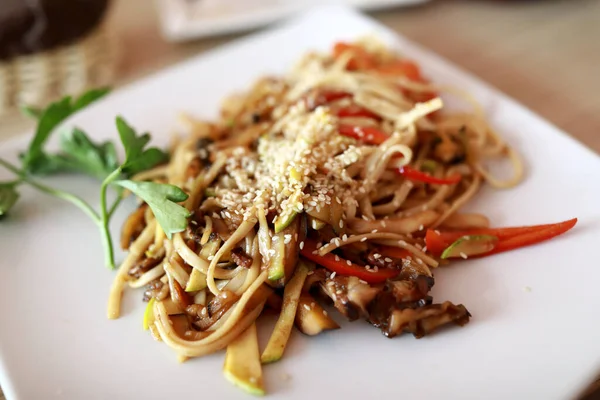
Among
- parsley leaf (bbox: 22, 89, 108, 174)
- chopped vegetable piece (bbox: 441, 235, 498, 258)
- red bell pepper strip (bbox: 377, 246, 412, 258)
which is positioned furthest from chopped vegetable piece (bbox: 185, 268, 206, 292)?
parsley leaf (bbox: 22, 89, 108, 174)

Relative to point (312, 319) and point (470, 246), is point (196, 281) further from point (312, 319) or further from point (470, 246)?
point (470, 246)

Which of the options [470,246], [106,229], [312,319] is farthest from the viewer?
[106,229]

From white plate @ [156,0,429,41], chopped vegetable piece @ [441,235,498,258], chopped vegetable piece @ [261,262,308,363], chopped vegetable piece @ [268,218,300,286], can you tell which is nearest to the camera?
chopped vegetable piece @ [261,262,308,363]

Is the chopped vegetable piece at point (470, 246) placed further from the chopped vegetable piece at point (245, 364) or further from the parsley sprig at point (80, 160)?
the parsley sprig at point (80, 160)

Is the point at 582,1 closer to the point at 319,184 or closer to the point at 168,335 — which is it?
the point at 319,184

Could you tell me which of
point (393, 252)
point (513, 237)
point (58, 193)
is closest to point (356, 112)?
point (393, 252)

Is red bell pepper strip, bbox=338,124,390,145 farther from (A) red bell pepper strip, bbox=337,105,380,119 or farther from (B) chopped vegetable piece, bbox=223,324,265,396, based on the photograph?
(B) chopped vegetable piece, bbox=223,324,265,396
